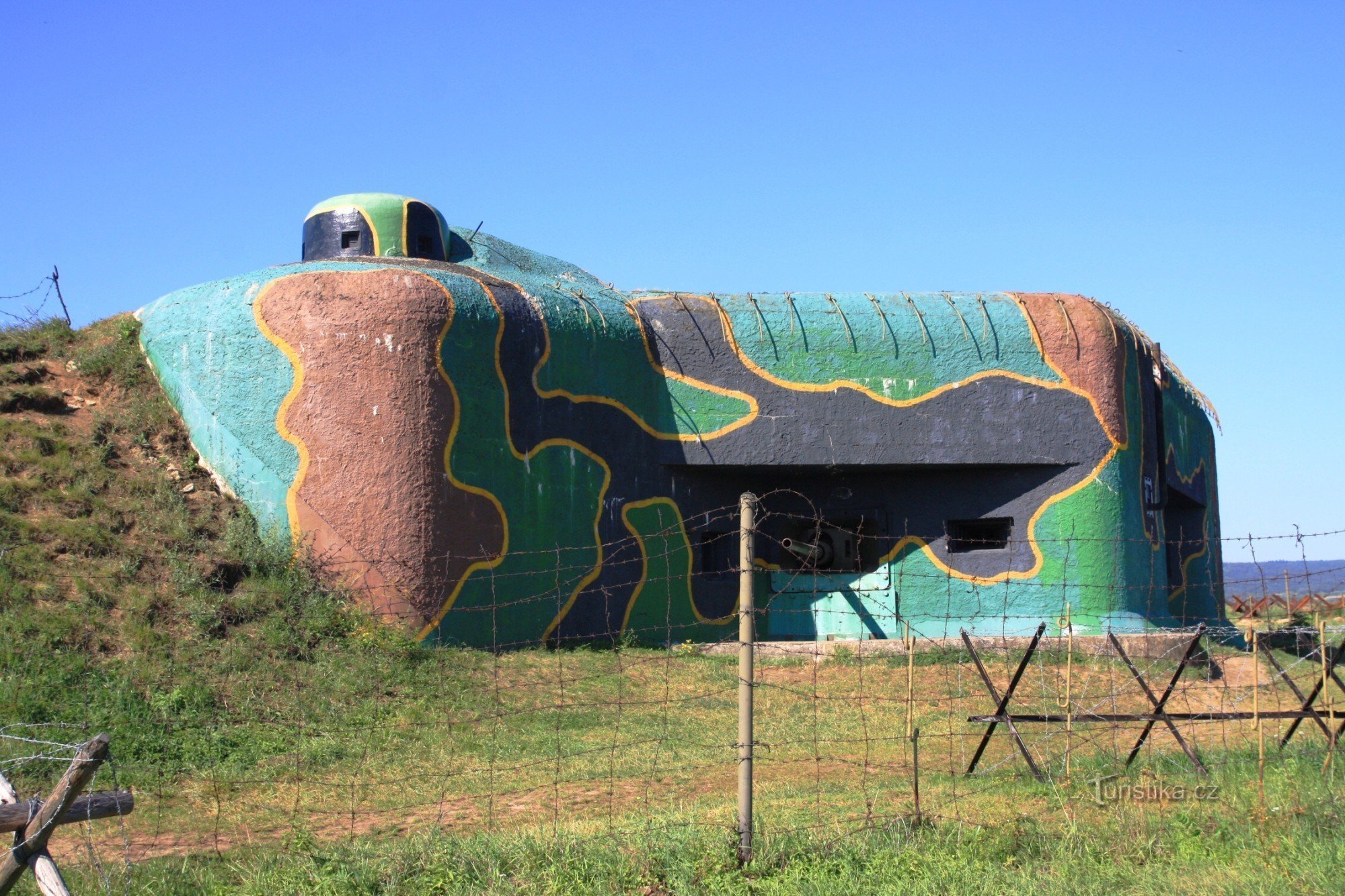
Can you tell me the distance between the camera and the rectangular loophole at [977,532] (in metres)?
15.3

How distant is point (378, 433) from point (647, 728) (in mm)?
4209

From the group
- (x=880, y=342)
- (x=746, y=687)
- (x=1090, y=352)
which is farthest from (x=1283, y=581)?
(x=746, y=687)

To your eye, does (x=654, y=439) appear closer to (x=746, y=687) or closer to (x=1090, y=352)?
(x=1090, y=352)

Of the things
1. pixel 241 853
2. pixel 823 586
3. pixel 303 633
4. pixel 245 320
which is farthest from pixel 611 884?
pixel 823 586

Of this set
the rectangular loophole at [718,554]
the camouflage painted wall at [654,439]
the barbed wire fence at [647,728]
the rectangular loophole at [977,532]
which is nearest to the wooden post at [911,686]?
the barbed wire fence at [647,728]

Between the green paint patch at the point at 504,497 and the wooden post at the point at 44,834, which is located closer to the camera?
the wooden post at the point at 44,834

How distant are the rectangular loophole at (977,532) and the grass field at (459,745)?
2682 millimetres

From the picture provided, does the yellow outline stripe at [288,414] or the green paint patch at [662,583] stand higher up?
the yellow outline stripe at [288,414]

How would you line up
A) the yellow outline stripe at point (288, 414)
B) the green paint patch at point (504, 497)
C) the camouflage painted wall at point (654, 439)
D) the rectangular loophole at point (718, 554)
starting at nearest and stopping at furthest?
the yellow outline stripe at point (288, 414) → the camouflage painted wall at point (654, 439) → the green paint patch at point (504, 497) → the rectangular loophole at point (718, 554)

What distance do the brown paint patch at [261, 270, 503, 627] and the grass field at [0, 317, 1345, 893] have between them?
595 mm

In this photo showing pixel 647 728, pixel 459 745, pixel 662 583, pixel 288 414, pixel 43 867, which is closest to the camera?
pixel 43 867

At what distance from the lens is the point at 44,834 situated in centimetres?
477

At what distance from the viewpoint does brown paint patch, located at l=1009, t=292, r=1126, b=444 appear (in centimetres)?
1492

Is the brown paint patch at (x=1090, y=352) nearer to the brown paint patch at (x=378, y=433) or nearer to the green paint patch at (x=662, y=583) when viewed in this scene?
the green paint patch at (x=662, y=583)
